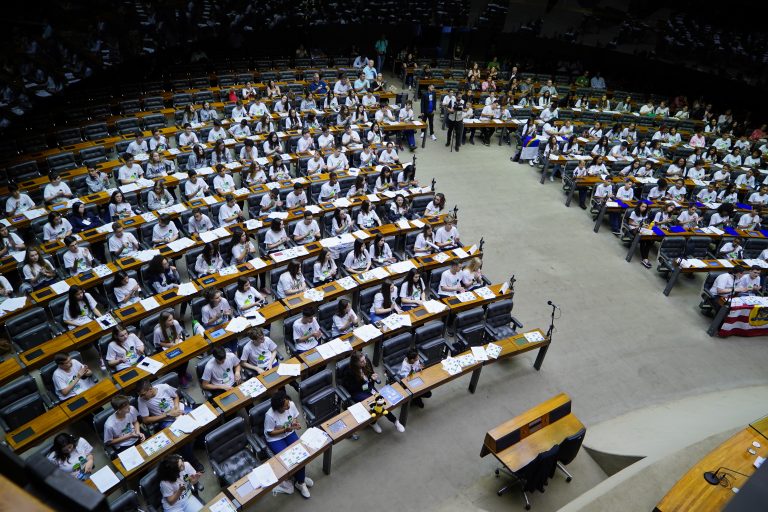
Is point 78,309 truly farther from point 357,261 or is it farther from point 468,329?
point 468,329

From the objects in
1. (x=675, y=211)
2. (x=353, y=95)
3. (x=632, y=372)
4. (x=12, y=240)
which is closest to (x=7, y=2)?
(x=12, y=240)

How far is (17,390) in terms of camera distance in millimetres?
6691

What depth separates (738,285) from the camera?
11.1 m

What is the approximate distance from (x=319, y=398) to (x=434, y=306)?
3014mm

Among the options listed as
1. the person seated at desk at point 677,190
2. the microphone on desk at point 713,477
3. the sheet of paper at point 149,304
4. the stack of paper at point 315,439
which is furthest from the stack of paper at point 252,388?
the person seated at desk at point 677,190

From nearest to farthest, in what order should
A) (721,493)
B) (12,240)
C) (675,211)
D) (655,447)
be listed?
1. (721,493)
2. (655,447)
3. (12,240)
4. (675,211)

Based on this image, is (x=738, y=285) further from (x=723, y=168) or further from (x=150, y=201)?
(x=150, y=201)

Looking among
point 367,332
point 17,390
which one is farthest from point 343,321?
point 17,390

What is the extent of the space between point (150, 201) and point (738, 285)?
13.2 m

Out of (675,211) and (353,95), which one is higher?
(353,95)

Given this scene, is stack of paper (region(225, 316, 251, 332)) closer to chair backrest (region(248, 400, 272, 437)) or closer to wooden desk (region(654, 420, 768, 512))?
chair backrest (region(248, 400, 272, 437))

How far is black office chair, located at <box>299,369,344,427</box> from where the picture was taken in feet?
23.8

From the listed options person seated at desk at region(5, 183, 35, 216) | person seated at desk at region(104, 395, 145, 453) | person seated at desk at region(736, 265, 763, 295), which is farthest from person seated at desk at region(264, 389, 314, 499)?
person seated at desk at region(736, 265, 763, 295)

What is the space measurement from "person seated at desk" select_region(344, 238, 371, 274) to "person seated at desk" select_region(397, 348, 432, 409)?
8.45 feet
